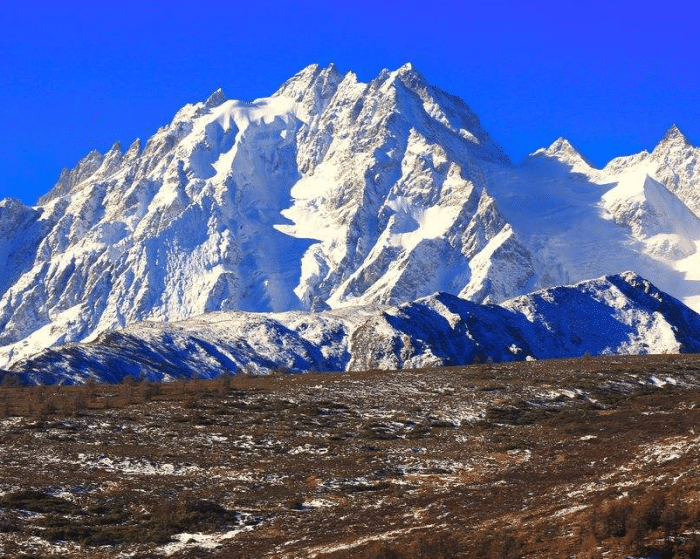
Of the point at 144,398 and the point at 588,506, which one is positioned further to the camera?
the point at 144,398

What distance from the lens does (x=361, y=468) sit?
7881cm

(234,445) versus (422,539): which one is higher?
(234,445)

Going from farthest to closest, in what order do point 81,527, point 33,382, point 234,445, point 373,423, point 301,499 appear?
point 33,382 < point 373,423 < point 234,445 < point 301,499 < point 81,527

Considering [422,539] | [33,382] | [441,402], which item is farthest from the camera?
[33,382]

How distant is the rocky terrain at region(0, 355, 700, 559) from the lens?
187 ft

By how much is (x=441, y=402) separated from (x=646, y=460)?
116 feet

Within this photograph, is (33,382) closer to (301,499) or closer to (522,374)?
(522,374)

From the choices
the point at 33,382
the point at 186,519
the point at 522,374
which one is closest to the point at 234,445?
the point at 186,519

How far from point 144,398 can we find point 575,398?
3511cm

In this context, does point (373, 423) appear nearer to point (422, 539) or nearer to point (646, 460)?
point (646, 460)

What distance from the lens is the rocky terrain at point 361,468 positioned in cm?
5703

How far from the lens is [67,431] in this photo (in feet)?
296

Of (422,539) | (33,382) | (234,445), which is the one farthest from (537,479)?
(33,382)

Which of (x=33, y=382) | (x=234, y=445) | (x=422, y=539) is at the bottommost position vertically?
(x=422, y=539)
